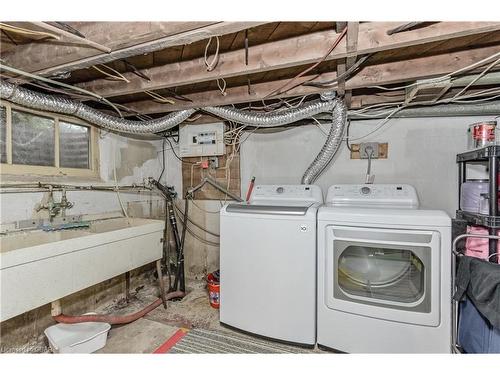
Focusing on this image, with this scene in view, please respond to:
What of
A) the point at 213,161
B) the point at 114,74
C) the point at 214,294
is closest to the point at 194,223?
the point at 213,161

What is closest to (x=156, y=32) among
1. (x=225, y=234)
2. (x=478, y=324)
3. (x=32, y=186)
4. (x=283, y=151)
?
(x=225, y=234)

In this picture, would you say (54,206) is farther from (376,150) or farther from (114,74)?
(376,150)

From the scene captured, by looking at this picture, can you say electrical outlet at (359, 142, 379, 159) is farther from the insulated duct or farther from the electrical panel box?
the electrical panel box

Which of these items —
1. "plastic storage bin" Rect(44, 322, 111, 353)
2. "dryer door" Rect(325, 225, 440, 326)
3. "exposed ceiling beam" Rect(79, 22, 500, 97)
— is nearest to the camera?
"exposed ceiling beam" Rect(79, 22, 500, 97)

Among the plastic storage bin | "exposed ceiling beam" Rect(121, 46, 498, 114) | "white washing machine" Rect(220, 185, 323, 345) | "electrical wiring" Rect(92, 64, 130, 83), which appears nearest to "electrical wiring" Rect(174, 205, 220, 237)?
"white washing machine" Rect(220, 185, 323, 345)

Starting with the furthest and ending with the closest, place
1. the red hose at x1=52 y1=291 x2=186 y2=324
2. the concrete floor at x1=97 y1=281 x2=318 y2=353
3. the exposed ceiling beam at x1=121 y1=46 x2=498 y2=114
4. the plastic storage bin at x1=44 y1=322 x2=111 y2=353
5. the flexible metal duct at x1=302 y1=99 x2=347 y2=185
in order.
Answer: the flexible metal duct at x1=302 y1=99 x2=347 y2=185 < the concrete floor at x1=97 y1=281 x2=318 y2=353 < the red hose at x1=52 y1=291 x2=186 y2=324 < the plastic storage bin at x1=44 y1=322 x2=111 y2=353 < the exposed ceiling beam at x1=121 y1=46 x2=498 y2=114

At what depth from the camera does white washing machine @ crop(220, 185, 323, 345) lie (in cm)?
192

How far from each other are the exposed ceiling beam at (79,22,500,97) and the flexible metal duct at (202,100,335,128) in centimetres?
54

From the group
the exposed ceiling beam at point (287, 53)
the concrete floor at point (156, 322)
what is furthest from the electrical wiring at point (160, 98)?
the concrete floor at point (156, 322)

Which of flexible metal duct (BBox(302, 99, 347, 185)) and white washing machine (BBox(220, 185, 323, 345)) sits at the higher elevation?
flexible metal duct (BBox(302, 99, 347, 185))

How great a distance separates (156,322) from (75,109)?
6.49 feet

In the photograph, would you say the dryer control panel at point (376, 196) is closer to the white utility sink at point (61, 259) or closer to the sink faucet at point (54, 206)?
the white utility sink at point (61, 259)

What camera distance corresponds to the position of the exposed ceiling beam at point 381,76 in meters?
1.56

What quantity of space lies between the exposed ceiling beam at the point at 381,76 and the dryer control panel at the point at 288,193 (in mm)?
878
